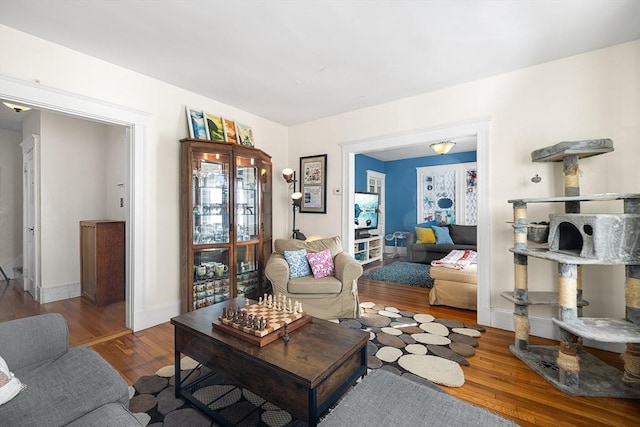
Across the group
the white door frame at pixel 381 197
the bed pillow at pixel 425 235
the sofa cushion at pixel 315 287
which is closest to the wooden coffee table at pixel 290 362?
the sofa cushion at pixel 315 287

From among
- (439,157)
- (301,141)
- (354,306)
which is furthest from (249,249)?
(439,157)

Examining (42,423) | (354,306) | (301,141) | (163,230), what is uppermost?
(301,141)

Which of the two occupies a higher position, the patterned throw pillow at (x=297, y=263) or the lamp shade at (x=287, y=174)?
the lamp shade at (x=287, y=174)

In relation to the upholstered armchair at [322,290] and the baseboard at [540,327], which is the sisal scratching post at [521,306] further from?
the upholstered armchair at [322,290]

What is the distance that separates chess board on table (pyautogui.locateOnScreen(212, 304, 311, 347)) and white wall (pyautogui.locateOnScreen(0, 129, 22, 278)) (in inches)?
208

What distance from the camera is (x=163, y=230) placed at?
10.3 feet

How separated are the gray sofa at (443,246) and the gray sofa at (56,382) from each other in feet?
18.9

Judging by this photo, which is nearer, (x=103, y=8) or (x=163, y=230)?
(x=103, y=8)

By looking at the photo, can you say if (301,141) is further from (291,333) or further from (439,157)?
(439,157)

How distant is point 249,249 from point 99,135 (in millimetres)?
2994

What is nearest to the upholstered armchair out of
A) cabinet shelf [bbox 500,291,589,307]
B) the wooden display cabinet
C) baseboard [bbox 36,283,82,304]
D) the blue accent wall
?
the wooden display cabinet

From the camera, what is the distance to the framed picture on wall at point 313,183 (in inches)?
169

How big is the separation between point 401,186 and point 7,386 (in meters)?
7.55

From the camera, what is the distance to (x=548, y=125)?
2.72 m
